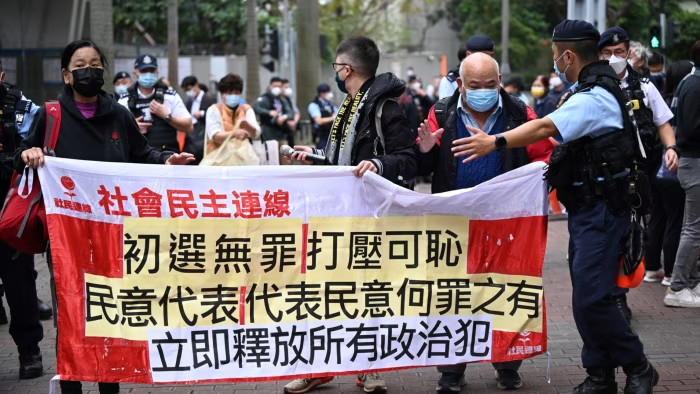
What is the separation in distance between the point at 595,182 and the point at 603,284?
530mm

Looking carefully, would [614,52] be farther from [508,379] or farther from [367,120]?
[508,379]

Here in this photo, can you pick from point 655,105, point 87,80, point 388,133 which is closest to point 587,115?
point 388,133

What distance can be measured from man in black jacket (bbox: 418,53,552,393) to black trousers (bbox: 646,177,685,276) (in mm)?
3188

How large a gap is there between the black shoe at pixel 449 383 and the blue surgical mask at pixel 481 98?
151 cm

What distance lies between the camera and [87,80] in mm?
5055

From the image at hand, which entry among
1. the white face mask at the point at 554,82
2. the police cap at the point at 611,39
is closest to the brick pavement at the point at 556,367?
the police cap at the point at 611,39

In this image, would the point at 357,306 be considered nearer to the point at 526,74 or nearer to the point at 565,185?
the point at 565,185

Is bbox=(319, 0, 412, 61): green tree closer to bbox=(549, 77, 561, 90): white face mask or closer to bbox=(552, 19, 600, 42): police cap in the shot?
bbox=(549, 77, 561, 90): white face mask

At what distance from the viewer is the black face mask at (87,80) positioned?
5.06 m

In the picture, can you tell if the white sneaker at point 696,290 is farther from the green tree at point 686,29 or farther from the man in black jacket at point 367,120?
the green tree at point 686,29

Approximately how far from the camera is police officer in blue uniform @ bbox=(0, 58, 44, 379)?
5.99 metres

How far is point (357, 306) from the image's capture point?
5.09m

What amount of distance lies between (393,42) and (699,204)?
183 ft

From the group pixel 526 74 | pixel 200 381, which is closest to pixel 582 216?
pixel 200 381
